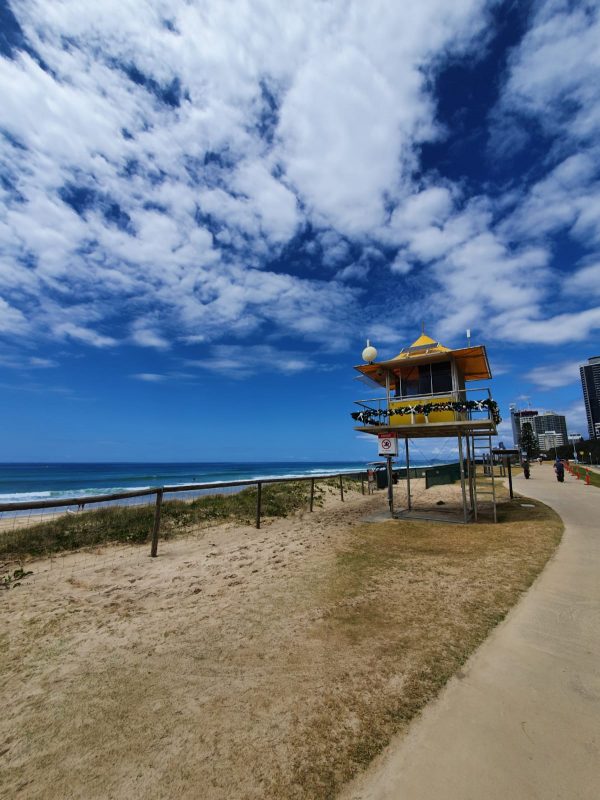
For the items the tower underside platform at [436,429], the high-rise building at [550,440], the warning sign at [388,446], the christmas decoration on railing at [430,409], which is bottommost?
the warning sign at [388,446]

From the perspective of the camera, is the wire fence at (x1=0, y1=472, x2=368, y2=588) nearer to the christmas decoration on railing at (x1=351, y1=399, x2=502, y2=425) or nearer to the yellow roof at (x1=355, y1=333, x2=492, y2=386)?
the christmas decoration on railing at (x1=351, y1=399, x2=502, y2=425)

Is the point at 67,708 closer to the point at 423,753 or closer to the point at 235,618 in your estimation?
the point at 235,618

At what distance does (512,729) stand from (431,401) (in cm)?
1055

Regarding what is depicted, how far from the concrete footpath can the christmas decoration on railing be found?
24.5 feet

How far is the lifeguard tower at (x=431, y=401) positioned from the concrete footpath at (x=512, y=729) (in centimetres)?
782

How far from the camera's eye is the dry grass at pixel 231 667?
7.87 ft

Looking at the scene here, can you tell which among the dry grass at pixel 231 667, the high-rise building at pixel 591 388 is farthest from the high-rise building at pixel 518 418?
the dry grass at pixel 231 667

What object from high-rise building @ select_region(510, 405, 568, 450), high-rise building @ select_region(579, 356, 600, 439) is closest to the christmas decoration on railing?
high-rise building @ select_region(579, 356, 600, 439)

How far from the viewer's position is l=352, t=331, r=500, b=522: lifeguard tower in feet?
38.9

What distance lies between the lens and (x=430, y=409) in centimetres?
1180

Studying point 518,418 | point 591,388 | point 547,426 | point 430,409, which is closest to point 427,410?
point 430,409

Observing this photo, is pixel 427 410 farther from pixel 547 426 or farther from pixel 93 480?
pixel 547 426

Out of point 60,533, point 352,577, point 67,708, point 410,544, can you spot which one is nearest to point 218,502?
point 60,533

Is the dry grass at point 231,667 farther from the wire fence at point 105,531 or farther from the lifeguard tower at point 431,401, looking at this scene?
the lifeguard tower at point 431,401
